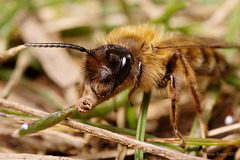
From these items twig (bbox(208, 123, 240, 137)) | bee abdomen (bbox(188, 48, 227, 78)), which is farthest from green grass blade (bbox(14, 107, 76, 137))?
bee abdomen (bbox(188, 48, 227, 78))

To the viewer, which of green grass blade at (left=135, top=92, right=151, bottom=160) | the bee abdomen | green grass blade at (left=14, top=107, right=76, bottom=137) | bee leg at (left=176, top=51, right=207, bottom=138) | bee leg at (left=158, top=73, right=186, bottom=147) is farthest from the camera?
the bee abdomen

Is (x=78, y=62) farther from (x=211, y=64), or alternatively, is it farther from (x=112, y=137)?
(x=112, y=137)

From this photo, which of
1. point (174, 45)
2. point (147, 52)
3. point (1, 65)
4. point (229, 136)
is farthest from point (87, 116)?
point (1, 65)

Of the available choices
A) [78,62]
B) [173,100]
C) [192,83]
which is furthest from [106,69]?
[78,62]

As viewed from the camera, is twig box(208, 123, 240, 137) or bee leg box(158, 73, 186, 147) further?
twig box(208, 123, 240, 137)

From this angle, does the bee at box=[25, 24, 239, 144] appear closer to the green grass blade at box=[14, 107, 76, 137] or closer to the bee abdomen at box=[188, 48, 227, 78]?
the bee abdomen at box=[188, 48, 227, 78]

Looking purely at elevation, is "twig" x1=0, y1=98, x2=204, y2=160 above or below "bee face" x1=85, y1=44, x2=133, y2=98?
below

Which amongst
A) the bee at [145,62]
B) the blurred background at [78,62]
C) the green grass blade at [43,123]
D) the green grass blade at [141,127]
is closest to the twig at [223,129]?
the bee at [145,62]

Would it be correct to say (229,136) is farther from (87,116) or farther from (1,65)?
(1,65)

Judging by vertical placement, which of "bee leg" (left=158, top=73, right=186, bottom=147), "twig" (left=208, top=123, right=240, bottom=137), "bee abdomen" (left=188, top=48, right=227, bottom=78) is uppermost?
"bee abdomen" (left=188, top=48, right=227, bottom=78)
